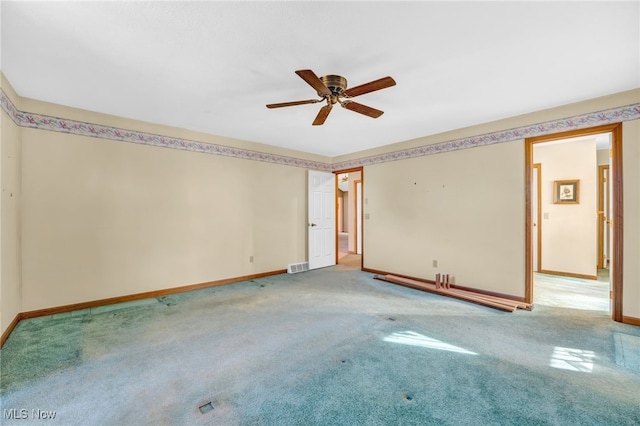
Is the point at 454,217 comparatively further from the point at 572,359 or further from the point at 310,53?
the point at 310,53

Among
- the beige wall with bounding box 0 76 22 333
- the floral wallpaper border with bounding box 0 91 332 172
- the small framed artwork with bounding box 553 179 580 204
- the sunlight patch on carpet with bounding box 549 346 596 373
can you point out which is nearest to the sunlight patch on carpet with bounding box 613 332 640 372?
the sunlight patch on carpet with bounding box 549 346 596 373

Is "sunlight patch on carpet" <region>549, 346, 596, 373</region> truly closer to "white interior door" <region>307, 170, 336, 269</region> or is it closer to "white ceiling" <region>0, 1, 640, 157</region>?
"white ceiling" <region>0, 1, 640, 157</region>

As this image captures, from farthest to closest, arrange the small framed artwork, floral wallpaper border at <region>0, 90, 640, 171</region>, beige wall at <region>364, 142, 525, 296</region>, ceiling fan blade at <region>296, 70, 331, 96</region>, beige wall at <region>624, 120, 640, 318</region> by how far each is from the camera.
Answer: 1. the small framed artwork
2. beige wall at <region>364, 142, 525, 296</region>
3. floral wallpaper border at <region>0, 90, 640, 171</region>
4. beige wall at <region>624, 120, 640, 318</region>
5. ceiling fan blade at <region>296, 70, 331, 96</region>

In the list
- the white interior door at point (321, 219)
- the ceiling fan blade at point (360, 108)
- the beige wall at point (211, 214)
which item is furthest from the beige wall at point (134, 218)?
the ceiling fan blade at point (360, 108)

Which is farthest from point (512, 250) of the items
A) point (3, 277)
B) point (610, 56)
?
point (3, 277)

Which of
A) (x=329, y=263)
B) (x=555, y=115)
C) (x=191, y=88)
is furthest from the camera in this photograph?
(x=329, y=263)

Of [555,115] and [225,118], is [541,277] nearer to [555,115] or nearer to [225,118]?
[555,115]

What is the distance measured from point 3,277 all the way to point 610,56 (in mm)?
5761

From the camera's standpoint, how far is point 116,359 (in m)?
2.29

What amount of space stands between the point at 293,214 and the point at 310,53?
370 centimetres

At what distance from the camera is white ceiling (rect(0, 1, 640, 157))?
5.99 feet

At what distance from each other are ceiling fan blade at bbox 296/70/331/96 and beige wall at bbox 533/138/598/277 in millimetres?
5142

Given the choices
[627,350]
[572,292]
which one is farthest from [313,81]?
[572,292]

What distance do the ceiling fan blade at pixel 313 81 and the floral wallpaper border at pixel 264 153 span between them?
2.71 meters
